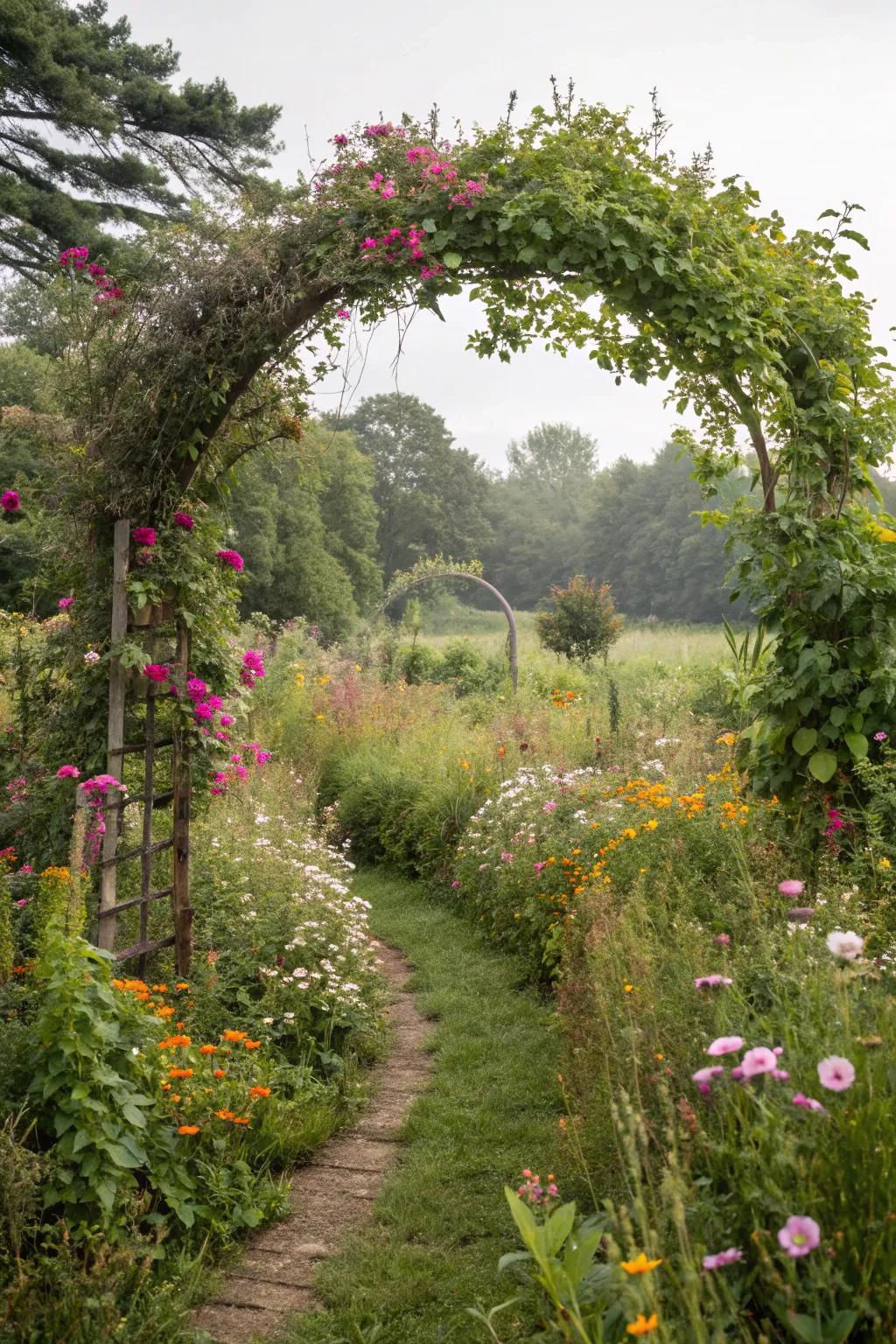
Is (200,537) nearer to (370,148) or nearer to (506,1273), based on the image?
(370,148)

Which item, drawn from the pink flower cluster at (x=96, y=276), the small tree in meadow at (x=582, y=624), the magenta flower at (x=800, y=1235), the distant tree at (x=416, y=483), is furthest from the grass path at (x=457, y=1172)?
the distant tree at (x=416, y=483)

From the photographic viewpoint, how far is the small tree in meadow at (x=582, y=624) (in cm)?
1612

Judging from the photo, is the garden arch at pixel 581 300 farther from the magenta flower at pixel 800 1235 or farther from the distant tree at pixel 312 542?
the distant tree at pixel 312 542

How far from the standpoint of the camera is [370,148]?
462 centimetres

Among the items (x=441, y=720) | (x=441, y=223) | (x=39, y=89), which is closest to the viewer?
(x=441, y=223)

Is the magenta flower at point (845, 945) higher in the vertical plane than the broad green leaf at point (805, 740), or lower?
lower

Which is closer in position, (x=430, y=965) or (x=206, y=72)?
(x=430, y=965)

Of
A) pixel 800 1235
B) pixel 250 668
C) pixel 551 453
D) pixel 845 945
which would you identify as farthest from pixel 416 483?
pixel 800 1235

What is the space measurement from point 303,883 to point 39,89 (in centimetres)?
1223

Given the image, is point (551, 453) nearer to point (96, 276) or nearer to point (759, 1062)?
point (96, 276)

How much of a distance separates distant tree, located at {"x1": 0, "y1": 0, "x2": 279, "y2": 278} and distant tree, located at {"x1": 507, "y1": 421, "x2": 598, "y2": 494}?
136 feet

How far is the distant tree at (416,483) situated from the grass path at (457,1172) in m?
33.2

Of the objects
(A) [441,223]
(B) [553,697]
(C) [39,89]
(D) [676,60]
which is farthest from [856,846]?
(C) [39,89]

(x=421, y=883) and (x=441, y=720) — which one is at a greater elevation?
(x=441, y=720)
